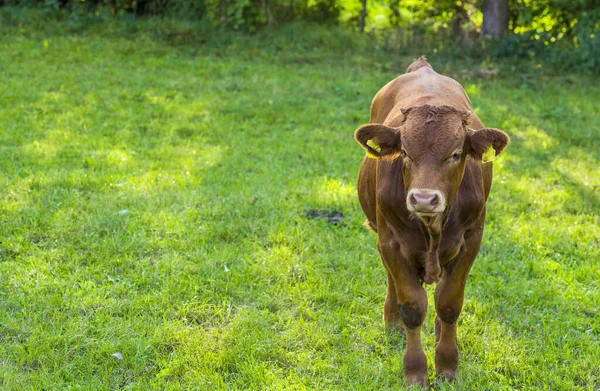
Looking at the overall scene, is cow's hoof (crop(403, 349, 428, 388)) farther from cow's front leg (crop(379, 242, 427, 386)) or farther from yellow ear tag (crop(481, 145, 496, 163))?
yellow ear tag (crop(481, 145, 496, 163))

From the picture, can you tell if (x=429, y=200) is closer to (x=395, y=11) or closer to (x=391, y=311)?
(x=391, y=311)

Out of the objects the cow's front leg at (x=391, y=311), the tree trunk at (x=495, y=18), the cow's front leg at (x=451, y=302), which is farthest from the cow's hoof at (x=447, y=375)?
the tree trunk at (x=495, y=18)

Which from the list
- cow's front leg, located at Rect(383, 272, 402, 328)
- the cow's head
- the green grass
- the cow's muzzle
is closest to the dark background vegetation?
the green grass

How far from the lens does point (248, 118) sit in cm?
1051

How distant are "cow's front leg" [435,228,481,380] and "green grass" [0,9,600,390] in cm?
13

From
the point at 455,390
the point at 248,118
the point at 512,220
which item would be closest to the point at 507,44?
the point at 248,118

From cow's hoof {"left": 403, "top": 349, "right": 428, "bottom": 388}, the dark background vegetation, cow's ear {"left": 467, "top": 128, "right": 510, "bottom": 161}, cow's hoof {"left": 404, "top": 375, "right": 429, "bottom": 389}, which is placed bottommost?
cow's hoof {"left": 404, "top": 375, "right": 429, "bottom": 389}

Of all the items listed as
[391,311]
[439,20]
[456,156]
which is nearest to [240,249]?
[391,311]

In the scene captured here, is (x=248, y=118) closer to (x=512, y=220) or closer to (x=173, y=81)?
(x=173, y=81)

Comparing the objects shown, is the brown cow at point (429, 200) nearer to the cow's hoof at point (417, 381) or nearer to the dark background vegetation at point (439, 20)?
the cow's hoof at point (417, 381)

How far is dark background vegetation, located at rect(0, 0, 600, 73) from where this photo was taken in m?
14.9

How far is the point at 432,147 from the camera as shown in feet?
11.7

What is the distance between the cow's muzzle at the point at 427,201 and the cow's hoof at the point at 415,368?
45.7 inches

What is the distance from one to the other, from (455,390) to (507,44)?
12.4 metres
